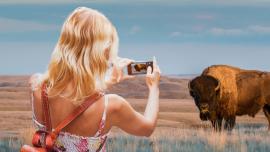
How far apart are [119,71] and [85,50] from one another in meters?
0.30

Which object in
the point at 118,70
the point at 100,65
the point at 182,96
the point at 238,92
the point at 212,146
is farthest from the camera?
the point at 182,96

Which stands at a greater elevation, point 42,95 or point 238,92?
point 42,95

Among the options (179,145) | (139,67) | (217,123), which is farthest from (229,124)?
(139,67)

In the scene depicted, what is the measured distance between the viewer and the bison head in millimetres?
18703

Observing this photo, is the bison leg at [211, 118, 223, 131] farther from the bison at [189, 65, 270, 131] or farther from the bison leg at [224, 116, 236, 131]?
the bison leg at [224, 116, 236, 131]

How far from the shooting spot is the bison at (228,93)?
18969mm

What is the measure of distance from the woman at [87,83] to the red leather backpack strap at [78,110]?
0.03m

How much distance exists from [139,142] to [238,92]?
1070 cm

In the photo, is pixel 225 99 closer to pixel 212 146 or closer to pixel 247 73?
pixel 247 73

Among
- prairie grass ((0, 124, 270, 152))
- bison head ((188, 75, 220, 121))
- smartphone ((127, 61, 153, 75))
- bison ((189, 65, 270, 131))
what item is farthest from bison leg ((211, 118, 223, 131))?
smartphone ((127, 61, 153, 75))

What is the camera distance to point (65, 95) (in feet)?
11.0

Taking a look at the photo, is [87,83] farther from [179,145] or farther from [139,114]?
[179,145]

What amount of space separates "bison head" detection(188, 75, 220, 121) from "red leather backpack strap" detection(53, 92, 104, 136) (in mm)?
15438

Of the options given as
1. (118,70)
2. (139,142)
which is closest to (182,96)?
(139,142)
